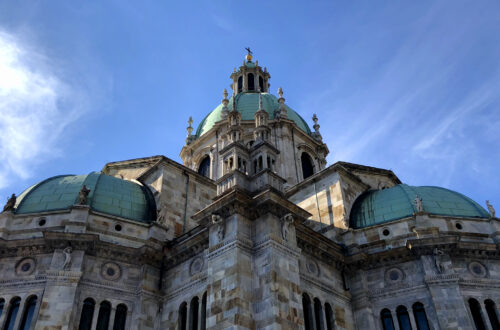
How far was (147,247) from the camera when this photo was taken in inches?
957

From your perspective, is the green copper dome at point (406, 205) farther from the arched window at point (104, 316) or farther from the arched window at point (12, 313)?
the arched window at point (12, 313)

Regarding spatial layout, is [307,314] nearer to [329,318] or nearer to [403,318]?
[329,318]

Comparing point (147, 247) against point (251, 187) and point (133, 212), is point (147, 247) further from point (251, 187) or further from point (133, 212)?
point (251, 187)

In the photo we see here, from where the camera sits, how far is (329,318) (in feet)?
76.0

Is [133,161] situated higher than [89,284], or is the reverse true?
[133,161]

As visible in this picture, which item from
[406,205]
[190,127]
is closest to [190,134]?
[190,127]

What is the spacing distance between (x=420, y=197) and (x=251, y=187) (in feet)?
37.4

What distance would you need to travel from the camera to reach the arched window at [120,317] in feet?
74.9

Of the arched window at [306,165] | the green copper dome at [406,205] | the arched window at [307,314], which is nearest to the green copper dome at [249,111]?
the arched window at [306,165]

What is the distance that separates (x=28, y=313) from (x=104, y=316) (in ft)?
10.8

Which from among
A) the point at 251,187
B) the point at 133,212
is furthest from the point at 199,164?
the point at 251,187

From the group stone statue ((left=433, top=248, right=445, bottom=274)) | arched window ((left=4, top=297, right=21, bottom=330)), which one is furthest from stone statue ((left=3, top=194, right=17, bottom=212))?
stone statue ((left=433, top=248, right=445, bottom=274))

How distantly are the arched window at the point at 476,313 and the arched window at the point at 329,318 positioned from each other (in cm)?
646

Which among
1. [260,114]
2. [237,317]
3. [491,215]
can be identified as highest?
[260,114]
